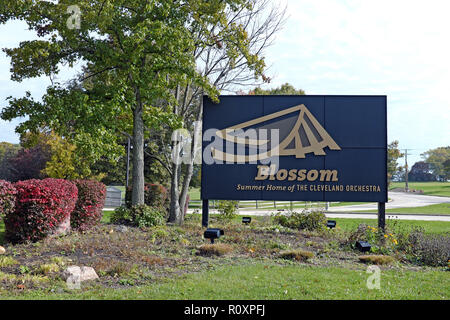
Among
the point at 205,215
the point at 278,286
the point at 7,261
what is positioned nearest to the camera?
the point at 278,286

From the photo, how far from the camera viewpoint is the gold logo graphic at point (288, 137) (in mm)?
13219

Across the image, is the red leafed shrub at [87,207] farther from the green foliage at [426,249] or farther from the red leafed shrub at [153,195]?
the green foliage at [426,249]

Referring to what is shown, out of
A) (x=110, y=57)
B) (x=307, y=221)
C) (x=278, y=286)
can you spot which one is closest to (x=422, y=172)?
(x=307, y=221)

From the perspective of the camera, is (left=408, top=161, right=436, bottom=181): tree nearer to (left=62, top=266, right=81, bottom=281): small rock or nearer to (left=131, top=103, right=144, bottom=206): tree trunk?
(left=131, top=103, right=144, bottom=206): tree trunk

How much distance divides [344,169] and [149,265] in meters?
7.79

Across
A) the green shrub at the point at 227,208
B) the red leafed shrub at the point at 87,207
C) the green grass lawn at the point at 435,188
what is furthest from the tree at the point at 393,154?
the red leafed shrub at the point at 87,207

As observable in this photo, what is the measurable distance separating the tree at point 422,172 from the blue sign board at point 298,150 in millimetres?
112128

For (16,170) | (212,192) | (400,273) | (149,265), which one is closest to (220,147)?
(212,192)

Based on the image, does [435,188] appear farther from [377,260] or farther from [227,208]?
[377,260]

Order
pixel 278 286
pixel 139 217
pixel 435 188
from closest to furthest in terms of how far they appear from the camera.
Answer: pixel 278 286, pixel 139 217, pixel 435 188

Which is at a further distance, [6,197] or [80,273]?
[6,197]

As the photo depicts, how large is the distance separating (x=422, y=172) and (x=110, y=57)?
120 m

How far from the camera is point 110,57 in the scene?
13.4 meters
